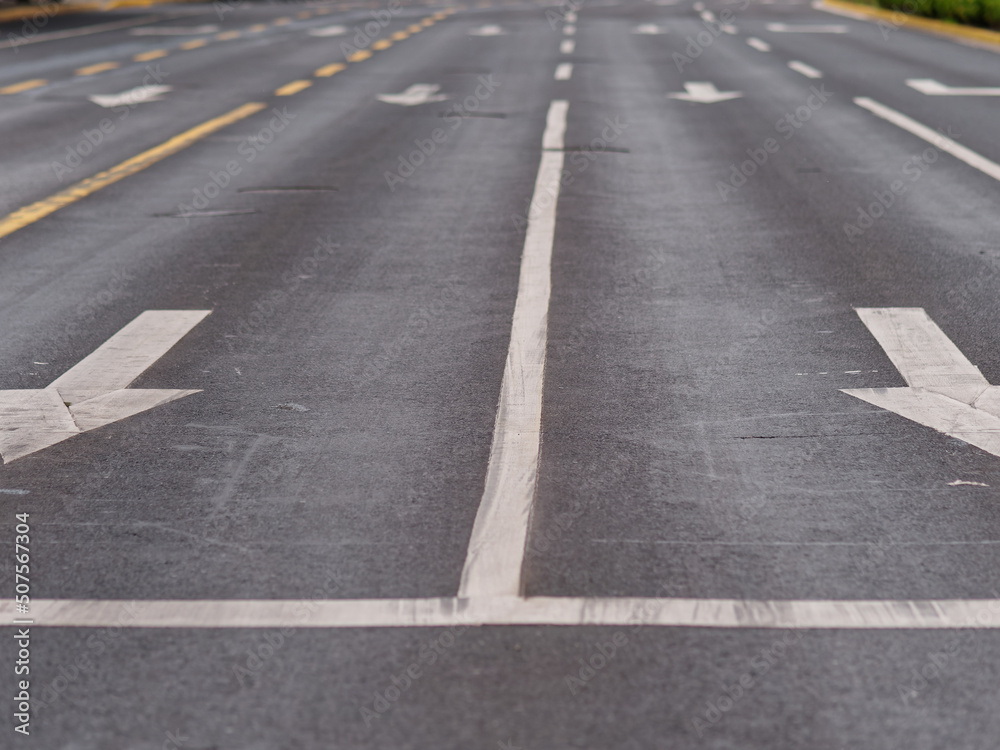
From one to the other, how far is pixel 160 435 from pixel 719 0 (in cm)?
3867

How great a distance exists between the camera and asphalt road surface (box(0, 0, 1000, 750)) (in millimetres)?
2943

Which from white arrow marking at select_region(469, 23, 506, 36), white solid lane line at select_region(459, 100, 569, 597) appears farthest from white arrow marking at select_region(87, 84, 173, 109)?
white arrow marking at select_region(469, 23, 506, 36)

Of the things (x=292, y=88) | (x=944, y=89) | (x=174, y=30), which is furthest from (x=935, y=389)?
(x=174, y=30)

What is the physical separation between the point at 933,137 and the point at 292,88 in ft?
29.9

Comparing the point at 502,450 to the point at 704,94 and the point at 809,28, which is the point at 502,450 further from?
the point at 809,28

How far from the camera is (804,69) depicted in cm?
1895

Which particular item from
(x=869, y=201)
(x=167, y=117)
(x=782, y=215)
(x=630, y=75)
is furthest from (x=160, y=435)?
(x=630, y=75)

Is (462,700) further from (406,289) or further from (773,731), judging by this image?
(406,289)

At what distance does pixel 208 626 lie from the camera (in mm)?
3254

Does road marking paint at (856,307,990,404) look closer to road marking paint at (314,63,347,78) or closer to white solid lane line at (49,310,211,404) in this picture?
white solid lane line at (49,310,211,404)

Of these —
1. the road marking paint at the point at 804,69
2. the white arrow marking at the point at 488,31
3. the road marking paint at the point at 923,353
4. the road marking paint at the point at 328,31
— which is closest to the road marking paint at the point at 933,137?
the road marking paint at the point at 804,69

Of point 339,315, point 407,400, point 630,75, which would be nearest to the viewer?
point 407,400

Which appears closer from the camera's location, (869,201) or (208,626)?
(208,626)

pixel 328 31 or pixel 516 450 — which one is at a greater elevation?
pixel 516 450
